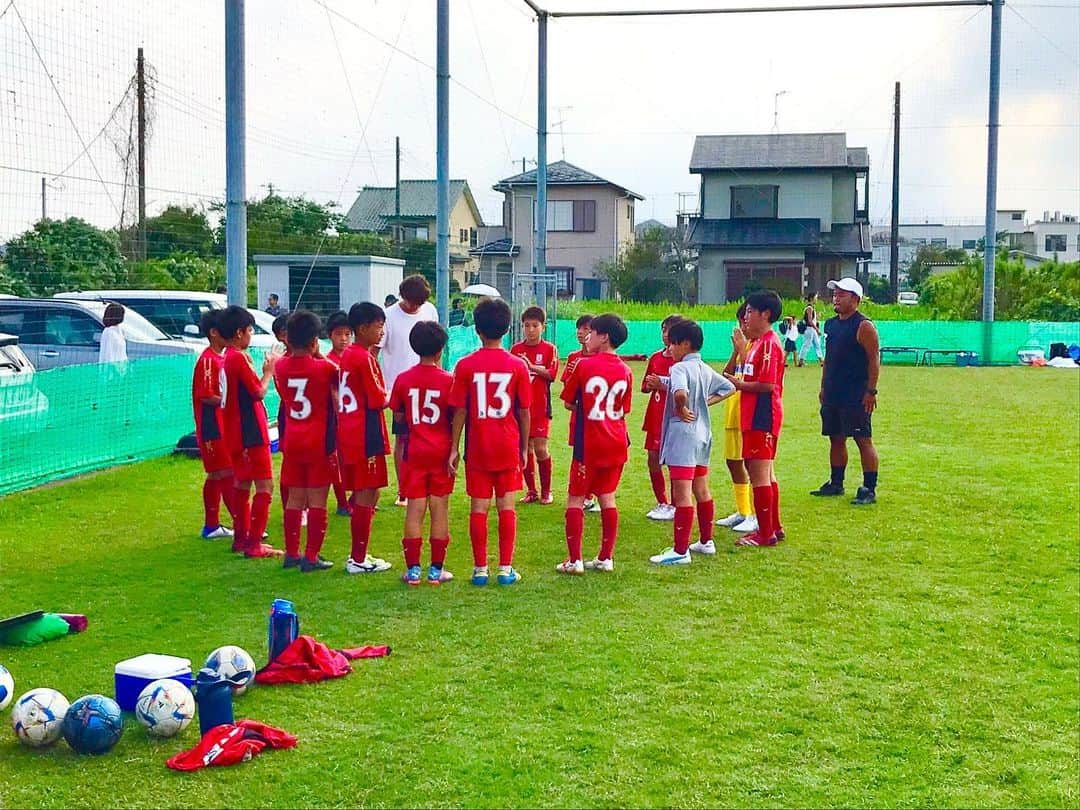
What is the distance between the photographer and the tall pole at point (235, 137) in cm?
1061

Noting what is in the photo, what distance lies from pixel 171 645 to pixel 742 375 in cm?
414

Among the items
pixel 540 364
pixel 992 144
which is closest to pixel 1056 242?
pixel 992 144

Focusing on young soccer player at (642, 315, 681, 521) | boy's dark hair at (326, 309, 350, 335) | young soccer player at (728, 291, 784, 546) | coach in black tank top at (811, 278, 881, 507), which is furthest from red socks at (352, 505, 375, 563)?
coach in black tank top at (811, 278, 881, 507)

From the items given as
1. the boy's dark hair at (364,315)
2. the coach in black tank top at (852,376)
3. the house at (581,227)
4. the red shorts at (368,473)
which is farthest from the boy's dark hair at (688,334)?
the house at (581,227)

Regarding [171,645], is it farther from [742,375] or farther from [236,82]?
[236,82]

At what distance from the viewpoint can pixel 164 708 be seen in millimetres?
4449

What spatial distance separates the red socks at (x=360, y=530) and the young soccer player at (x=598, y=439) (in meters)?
1.21

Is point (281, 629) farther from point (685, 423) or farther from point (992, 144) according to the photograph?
point (992, 144)

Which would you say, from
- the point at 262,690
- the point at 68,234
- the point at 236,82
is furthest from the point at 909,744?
the point at 68,234

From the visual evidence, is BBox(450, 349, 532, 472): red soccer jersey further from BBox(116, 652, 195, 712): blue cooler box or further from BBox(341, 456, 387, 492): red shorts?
BBox(116, 652, 195, 712): blue cooler box

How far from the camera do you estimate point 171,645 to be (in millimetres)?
5648

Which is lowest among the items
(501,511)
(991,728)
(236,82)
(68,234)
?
(991,728)

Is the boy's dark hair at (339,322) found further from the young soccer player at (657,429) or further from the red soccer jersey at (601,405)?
the young soccer player at (657,429)

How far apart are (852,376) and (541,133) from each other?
1605cm
